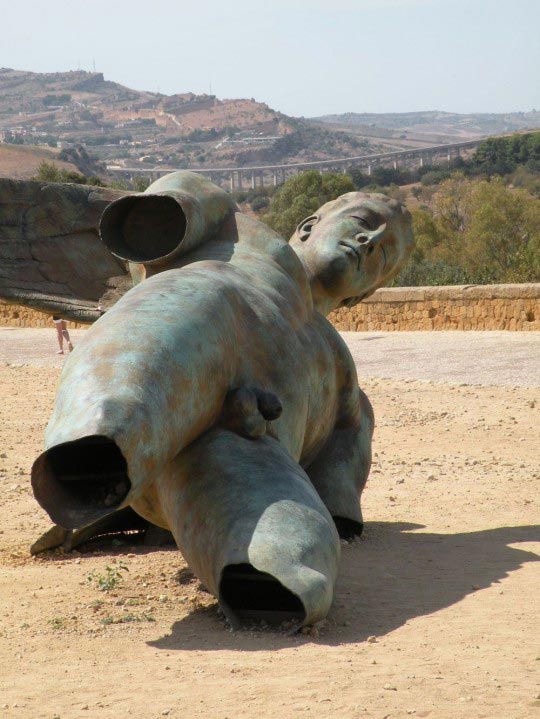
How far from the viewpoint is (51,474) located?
14.1 feet

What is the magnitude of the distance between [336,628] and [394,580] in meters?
1.10

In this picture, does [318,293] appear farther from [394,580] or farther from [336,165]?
[336,165]

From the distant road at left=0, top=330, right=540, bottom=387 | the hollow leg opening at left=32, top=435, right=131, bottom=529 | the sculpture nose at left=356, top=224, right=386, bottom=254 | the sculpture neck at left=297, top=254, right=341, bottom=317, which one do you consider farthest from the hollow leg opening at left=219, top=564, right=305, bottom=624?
the distant road at left=0, top=330, right=540, bottom=387

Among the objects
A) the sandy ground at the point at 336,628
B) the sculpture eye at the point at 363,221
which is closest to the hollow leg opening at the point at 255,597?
the sandy ground at the point at 336,628

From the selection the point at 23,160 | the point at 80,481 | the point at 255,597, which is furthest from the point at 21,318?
the point at 23,160

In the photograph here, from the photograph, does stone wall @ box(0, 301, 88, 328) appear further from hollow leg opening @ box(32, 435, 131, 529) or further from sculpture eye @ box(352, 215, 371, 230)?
hollow leg opening @ box(32, 435, 131, 529)

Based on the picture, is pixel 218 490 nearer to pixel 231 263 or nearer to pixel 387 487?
pixel 231 263

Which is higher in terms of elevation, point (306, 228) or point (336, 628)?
point (306, 228)

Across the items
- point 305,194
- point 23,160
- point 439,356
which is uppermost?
point 439,356

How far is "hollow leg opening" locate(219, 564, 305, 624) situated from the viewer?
4.69m

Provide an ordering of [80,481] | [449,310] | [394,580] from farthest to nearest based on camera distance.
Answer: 1. [449,310]
2. [394,580]
3. [80,481]

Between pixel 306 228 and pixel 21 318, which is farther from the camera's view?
pixel 21 318

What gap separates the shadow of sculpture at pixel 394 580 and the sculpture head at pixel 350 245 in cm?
139

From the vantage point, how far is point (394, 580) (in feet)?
18.9
